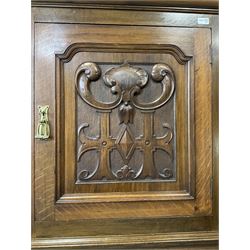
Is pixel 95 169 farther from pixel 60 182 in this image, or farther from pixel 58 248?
pixel 58 248

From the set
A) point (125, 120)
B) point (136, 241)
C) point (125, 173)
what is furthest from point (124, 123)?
point (136, 241)

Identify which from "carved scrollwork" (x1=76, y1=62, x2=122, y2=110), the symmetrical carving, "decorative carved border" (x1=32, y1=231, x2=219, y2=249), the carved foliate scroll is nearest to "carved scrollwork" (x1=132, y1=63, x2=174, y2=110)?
the carved foliate scroll

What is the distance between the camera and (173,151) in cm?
88

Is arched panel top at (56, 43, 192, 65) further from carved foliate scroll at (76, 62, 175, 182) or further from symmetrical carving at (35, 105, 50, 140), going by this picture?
symmetrical carving at (35, 105, 50, 140)

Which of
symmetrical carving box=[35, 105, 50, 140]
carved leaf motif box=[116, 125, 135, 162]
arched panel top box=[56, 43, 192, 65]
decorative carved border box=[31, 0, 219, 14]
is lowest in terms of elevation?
carved leaf motif box=[116, 125, 135, 162]

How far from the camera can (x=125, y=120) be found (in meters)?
0.86

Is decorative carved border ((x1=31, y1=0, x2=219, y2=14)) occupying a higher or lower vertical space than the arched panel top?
higher

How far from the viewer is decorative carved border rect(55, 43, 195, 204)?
0.83m

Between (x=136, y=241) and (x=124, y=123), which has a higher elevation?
(x=124, y=123)

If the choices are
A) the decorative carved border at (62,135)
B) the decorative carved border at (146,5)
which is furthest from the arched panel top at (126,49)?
the decorative carved border at (146,5)

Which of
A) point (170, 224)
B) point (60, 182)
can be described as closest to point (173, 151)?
point (170, 224)

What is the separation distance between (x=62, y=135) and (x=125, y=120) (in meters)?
0.18

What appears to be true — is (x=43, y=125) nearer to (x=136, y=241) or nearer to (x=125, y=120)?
(x=125, y=120)
